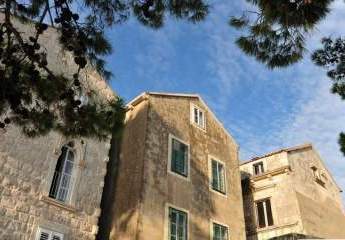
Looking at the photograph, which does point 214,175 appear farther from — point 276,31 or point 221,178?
point 276,31

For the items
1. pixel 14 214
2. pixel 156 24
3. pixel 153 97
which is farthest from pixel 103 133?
pixel 153 97

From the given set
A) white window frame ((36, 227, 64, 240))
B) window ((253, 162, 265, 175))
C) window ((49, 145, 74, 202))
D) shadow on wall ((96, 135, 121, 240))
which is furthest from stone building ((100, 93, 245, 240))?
window ((253, 162, 265, 175))

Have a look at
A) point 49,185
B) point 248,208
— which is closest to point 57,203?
point 49,185

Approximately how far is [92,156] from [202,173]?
5630 millimetres

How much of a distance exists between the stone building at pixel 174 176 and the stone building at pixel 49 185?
134cm

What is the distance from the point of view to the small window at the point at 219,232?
61.7 feet

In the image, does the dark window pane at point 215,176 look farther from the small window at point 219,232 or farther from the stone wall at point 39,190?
the stone wall at point 39,190

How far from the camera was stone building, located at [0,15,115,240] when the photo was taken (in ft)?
44.4

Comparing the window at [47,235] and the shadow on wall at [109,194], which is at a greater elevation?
the shadow on wall at [109,194]

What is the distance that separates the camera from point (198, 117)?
22.1 m

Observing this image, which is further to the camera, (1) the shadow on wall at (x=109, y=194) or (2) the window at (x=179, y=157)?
(2) the window at (x=179, y=157)

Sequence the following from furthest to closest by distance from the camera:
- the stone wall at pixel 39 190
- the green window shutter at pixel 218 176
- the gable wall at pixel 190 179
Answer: the green window shutter at pixel 218 176 < the gable wall at pixel 190 179 < the stone wall at pixel 39 190

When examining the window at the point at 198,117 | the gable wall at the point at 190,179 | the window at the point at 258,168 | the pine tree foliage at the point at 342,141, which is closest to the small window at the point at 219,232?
the gable wall at the point at 190,179

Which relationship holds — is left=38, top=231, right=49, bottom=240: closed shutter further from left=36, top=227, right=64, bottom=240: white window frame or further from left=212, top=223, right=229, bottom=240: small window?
left=212, top=223, right=229, bottom=240: small window
